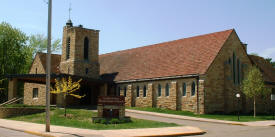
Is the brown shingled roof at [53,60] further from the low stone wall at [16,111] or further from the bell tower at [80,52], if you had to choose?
the low stone wall at [16,111]

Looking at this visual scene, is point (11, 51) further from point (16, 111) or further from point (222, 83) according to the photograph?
Result: point (222, 83)

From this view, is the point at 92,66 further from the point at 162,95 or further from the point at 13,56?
the point at 13,56

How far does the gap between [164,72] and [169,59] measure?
2.75 meters

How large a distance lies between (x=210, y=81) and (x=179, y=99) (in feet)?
13.0

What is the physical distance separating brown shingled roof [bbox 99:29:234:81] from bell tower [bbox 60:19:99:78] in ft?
11.7

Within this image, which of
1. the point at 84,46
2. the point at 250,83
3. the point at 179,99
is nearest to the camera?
the point at 250,83

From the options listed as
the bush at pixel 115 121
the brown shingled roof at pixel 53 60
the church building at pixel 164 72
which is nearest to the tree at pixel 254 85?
the church building at pixel 164 72

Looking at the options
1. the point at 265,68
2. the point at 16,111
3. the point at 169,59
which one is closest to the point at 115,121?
the point at 16,111

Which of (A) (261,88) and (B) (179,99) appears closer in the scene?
(A) (261,88)

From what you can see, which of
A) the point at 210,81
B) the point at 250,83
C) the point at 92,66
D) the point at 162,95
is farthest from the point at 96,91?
the point at 250,83

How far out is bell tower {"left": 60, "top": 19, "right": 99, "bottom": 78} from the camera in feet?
141

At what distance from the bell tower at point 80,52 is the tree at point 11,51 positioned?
16.2m

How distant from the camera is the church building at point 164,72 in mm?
34656

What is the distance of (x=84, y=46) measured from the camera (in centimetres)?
4375
